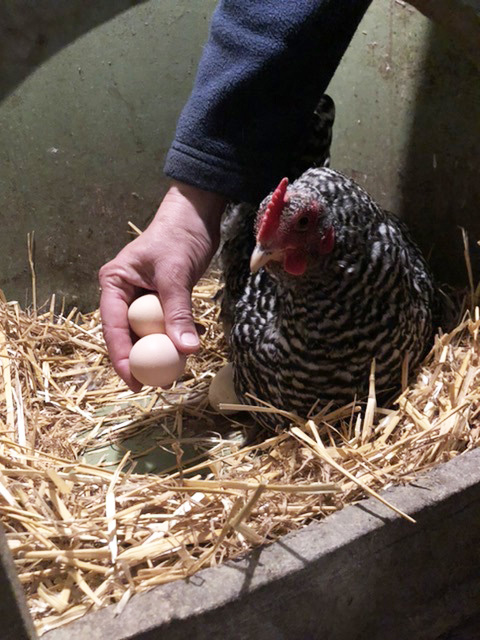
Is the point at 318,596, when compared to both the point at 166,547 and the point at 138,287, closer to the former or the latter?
the point at 166,547

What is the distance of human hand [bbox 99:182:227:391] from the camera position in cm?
171

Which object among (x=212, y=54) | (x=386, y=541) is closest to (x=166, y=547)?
(x=386, y=541)

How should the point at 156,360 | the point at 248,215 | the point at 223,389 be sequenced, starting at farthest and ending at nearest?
1. the point at 248,215
2. the point at 223,389
3. the point at 156,360

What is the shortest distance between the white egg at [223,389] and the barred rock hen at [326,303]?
123 mm

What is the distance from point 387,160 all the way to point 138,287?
3.17ft

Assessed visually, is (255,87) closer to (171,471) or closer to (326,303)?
(326,303)

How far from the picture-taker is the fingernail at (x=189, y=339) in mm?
1655

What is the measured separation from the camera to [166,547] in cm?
131

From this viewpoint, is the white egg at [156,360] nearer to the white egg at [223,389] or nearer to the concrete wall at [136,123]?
the white egg at [223,389]

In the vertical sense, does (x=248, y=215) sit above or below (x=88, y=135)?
below

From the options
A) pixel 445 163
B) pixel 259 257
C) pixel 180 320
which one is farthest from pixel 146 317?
pixel 445 163

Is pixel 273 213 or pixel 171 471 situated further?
pixel 171 471

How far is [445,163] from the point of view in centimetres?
213

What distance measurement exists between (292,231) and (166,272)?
0.38 metres
